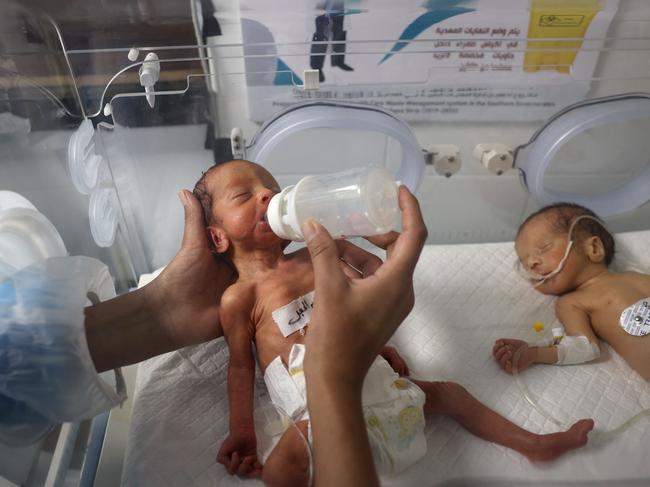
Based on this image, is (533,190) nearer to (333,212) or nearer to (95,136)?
(333,212)

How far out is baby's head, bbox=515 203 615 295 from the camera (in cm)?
144

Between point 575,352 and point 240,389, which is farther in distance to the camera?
point 575,352

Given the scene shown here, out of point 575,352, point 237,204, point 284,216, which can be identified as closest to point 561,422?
point 575,352

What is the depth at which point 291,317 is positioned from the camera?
109cm

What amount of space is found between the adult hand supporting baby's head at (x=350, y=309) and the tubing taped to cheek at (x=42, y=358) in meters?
0.40

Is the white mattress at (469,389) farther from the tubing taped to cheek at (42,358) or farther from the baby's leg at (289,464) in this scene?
the tubing taped to cheek at (42,358)

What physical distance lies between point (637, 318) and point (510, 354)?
1.08 ft

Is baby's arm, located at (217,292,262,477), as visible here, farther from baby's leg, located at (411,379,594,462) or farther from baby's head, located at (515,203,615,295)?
baby's head, located at (515,203,615,295)

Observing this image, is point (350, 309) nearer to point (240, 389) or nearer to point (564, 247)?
point (240, 389)

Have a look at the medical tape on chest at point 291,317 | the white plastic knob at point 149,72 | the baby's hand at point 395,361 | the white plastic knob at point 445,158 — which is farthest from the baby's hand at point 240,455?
the white plastic knob at point 445,158

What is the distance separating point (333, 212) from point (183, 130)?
27.9 inches

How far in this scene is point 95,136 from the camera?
140 cm

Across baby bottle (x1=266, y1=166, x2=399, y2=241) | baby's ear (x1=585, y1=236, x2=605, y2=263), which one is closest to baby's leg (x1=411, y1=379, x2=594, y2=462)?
baby bottle (x1=266, y1=166, x2=399, y2=241)

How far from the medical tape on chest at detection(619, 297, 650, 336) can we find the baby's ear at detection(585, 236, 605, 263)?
0.19 metres
